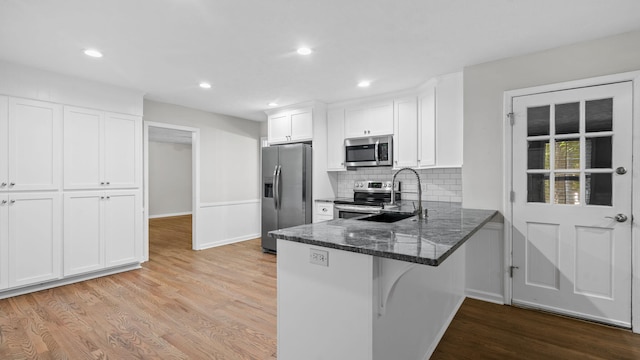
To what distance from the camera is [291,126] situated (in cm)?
484

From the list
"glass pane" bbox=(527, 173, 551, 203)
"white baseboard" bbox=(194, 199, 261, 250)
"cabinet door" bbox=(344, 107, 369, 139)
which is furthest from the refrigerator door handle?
"glass pane" bbox=(527, 173, 551, 203)

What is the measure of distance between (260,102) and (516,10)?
342 centimetres

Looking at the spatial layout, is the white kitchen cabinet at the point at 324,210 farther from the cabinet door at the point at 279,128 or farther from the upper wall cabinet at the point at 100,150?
the upper wall cabinet at the point at 100,150

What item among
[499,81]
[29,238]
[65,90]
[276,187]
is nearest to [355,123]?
[276,187]

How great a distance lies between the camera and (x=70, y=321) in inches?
100

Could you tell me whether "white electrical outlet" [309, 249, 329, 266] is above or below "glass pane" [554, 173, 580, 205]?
below

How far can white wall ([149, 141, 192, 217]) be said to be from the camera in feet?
29.3

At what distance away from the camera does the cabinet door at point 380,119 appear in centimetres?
409

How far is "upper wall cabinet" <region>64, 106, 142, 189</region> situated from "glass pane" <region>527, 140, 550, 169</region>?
4.60 meters

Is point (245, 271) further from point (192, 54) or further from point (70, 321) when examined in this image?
point (192, 54)

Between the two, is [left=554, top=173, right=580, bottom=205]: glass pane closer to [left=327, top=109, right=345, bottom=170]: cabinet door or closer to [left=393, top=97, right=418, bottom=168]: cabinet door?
[left=393, top=97, right=418, bottom=168]: cabinet door

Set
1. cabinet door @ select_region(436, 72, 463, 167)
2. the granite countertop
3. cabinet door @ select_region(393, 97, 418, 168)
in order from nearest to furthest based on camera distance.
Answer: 1. the granite countertop
2. cabinet door @ select_region(436, 72, 463, 167)
3. cabinet door @ select_region(393, 97, 418, 168)

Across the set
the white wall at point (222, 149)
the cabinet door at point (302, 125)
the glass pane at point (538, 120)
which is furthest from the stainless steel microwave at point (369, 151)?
the white wall at point (222, 149)

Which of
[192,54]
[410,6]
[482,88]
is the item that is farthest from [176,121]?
[482,88]
